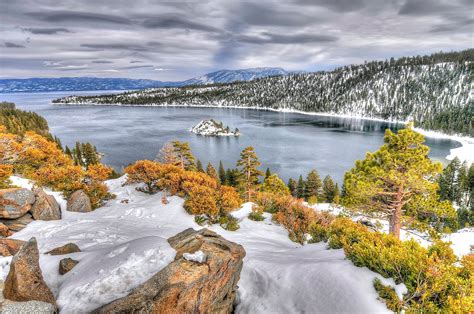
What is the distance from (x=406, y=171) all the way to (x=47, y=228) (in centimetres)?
2325

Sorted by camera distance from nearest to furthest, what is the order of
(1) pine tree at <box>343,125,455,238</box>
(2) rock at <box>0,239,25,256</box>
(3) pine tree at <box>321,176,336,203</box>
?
(2) rock at <box>0,239,25,256</box> → (1) pine tree at <box>343,125,455,238</box> → (3) pine tree at <box>321,176,336,203</box>

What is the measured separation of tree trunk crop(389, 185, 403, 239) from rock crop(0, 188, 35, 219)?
2464 centimetres

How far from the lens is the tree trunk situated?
16.7 metres

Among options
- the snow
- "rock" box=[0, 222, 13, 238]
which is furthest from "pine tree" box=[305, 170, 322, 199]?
the snow

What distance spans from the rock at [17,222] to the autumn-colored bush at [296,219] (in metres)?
18.2

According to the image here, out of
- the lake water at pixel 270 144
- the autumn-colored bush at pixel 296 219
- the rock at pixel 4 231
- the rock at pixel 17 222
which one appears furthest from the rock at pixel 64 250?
the lake water at pixel 270 144

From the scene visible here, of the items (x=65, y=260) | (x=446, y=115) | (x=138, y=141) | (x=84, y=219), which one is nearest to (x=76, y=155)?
(x=138, y=141)

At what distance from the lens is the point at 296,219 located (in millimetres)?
21391

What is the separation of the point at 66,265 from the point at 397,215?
18.5m

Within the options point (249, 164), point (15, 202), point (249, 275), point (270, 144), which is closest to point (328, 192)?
point (249, 164)

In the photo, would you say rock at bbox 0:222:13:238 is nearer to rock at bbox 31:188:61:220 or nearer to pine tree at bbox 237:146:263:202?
rock at bbox 31:188:61:220

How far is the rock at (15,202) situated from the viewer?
56.2 feet

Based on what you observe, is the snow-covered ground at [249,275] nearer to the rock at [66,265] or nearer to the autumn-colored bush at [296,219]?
the rock at [66,265]

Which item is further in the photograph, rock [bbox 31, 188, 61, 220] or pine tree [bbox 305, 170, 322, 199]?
pine tree [bbox 305, 170, 322, 199]
